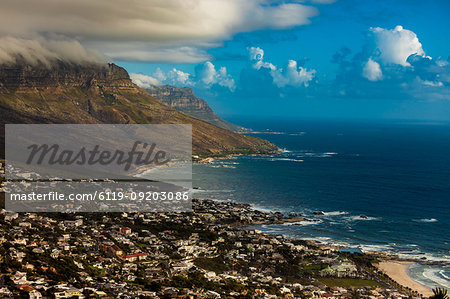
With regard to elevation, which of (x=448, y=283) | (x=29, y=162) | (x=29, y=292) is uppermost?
(x=29, y=162)

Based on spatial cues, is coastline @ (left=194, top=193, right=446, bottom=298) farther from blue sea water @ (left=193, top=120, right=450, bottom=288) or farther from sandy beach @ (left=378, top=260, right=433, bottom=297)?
blue sea water @ (left=193, top=120, right=450, bottom=288)

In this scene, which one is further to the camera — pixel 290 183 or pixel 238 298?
Result: pixel 290 183

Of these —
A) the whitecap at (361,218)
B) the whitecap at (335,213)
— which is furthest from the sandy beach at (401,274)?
the whitecap at (335,213)

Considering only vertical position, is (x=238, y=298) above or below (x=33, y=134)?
below

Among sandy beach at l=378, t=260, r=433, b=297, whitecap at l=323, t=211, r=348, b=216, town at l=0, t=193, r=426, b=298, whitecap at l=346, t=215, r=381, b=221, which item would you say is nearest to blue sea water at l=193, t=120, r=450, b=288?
whitecap at l=323, t=211, r=348, b=216

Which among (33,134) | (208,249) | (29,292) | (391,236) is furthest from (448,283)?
(33,134)

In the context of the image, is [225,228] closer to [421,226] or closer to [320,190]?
[421,226]
